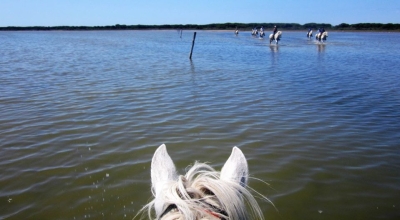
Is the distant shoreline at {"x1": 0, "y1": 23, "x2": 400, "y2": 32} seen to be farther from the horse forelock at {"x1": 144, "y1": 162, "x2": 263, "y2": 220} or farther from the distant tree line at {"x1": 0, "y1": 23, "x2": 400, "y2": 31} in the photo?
the horse forelock at {"x1": 144, "y1": 162, "x2": 263, "y2": 220}

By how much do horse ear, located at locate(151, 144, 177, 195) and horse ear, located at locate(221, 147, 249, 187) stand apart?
37 centimetres

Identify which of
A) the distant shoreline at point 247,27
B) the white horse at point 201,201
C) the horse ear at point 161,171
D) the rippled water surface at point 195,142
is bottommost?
the rippled water surface at point 195,142

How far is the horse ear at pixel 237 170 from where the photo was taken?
185cm

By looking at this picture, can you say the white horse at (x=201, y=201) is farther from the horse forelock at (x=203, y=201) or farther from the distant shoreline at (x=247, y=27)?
the distant shoreline at (x=247, y=27)

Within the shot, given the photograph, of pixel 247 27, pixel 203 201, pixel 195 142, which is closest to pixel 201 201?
pixel 203 201

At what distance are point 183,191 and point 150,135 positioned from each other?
5065mm

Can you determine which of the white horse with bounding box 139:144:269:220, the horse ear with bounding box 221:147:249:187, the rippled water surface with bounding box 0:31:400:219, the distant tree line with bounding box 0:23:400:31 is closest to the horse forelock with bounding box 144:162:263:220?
the white horse with bounding box 139:144:269:220

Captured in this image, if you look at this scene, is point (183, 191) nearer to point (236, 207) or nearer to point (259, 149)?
point (236, 207)

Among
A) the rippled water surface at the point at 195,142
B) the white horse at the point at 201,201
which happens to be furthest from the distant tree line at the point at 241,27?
the white horse at the point at 201,201

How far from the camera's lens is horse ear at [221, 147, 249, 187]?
1.85 meters

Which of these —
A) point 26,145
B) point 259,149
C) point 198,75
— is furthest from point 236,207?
point 198,75

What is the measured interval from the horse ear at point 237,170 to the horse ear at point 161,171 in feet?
1.21

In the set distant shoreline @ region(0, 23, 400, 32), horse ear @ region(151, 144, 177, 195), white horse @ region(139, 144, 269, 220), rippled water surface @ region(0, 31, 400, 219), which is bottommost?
rippled water surface @ region(0, 31, 400, 219)

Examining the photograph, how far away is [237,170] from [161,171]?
1.75 feet
